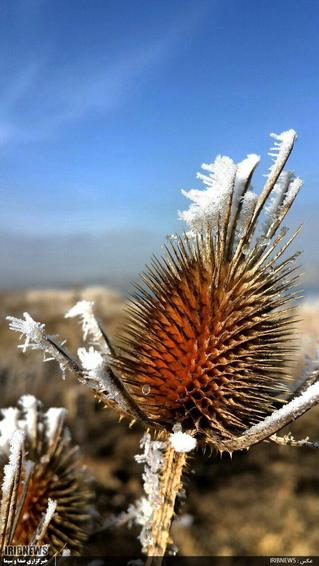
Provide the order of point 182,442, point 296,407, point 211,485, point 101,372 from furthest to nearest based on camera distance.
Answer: point 211,485 < point 182,442 < point 296,407 < point 101,372

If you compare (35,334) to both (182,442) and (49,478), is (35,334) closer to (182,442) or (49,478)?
(182,442)

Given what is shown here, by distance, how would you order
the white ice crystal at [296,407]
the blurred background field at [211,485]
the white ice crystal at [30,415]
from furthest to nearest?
the blurred background field at [211,485] → the white ice crystal at [30,415] → the white ice crystal at [296,407]

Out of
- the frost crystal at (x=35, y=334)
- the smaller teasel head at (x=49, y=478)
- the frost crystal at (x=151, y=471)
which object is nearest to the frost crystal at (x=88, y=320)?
the frost crystal at (x=35, y=334)

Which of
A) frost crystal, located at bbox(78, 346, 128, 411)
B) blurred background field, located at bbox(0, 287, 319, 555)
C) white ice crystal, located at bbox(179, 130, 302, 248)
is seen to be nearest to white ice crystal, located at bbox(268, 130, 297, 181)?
white ice crystal, located at bbox(179, 130, 302, 248)

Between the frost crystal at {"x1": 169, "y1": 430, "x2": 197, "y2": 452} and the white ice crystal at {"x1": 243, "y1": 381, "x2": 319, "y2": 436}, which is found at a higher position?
the white ice crystal at {"x1": 243, "y1": 381, "x2": 319, "y2": 436}

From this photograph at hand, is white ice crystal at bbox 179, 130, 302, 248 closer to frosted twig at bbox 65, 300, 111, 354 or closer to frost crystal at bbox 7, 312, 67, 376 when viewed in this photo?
frosted twig at bbox 65, 300, 111, 354

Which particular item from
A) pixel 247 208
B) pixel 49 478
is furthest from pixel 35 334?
pixel 49 478

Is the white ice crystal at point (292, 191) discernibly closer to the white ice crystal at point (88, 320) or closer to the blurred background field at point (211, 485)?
the white ice crystal at point (88, 320)
